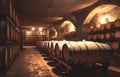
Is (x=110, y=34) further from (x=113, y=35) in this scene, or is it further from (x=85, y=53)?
(x=85, y=53)

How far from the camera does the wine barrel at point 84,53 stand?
3180mm

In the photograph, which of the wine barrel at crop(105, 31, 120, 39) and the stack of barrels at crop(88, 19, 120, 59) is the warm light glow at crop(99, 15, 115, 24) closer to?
the stack of barrels at crop(88, 19, 120, 59)

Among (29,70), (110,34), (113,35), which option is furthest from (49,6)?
(29,70)

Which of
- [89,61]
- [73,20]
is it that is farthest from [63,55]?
[73,20]

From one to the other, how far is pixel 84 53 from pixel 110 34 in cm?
241

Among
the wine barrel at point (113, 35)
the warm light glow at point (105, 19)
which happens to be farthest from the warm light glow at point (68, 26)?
the wine barrel at point (113, 35)

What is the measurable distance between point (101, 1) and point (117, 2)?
91 centimetres

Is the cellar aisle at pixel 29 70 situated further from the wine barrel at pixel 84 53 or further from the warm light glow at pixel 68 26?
the warm light glow at pixel 68 26

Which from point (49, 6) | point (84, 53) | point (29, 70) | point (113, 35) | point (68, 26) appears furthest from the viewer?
point (68, 26)

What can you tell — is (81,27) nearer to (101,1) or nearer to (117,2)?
(101,1)

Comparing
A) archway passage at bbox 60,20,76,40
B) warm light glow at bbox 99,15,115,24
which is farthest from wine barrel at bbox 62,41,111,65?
archway passage at bbox 60,20,76,40

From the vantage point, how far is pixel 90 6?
638cm

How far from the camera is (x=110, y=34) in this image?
5102 millimetres

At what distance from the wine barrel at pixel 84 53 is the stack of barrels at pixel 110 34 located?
1416 millimetres
